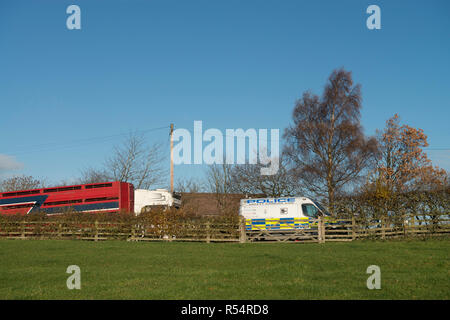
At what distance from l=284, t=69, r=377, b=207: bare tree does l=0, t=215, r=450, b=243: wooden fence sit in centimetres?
826

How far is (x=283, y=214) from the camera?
26.0 metres

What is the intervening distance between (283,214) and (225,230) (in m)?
3.69

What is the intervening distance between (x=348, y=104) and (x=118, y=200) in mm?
18902

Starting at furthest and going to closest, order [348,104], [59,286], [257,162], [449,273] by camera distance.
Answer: [257,162]
[348,104]
[449,273]
[59,286]

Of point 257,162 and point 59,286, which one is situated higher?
point 257,162

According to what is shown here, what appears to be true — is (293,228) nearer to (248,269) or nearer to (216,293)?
(248,269)

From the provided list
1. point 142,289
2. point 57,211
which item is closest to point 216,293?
point 142,289

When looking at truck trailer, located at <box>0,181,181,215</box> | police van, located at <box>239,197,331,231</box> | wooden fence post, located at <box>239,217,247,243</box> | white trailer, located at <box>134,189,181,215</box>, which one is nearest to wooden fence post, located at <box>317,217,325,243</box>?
police van, located at <box>239,197,331,231</box>

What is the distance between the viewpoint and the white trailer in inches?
1214

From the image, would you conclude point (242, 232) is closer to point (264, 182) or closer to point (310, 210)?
point (310, 210)

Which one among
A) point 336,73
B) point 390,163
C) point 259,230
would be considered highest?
point 336,73

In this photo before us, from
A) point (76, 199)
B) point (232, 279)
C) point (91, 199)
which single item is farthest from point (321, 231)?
point (76, 199)

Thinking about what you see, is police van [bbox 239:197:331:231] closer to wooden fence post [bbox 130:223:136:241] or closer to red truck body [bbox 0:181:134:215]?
wooden fence post [bbox 130:223:136:241]
